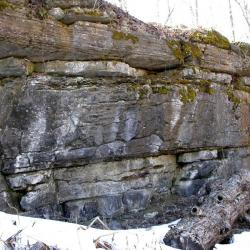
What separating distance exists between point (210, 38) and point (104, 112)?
10.3 feet

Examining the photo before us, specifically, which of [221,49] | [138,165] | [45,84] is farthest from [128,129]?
[221,49]

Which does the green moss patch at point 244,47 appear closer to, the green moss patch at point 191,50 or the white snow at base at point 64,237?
the green moss patch at point 191,50

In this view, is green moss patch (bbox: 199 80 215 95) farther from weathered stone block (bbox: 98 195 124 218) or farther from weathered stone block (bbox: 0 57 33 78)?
weathered stone block (bbox: 0 57 33 78)

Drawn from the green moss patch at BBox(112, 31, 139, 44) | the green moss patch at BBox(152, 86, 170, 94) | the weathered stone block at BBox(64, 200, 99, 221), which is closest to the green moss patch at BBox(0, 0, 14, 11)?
the green moss patch at BBox(112, 31, 139, 44)

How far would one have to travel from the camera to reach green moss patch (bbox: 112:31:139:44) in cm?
693

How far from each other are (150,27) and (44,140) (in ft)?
9.65

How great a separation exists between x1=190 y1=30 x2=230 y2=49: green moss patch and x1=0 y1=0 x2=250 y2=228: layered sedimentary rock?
0.09 feet

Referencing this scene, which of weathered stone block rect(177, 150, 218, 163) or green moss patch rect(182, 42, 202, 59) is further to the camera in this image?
weathered stone block rect(177, 150, 218, 163)

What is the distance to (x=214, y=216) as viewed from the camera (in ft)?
20.0

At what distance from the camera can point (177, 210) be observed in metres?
7.79

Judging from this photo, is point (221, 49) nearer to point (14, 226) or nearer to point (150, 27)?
point (150, 27)

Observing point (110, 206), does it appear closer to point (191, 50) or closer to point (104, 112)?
point (104, 112)

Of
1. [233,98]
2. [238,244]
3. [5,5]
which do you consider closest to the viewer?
[5,5]

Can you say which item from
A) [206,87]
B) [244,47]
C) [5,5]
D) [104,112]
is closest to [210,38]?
[206,87]
